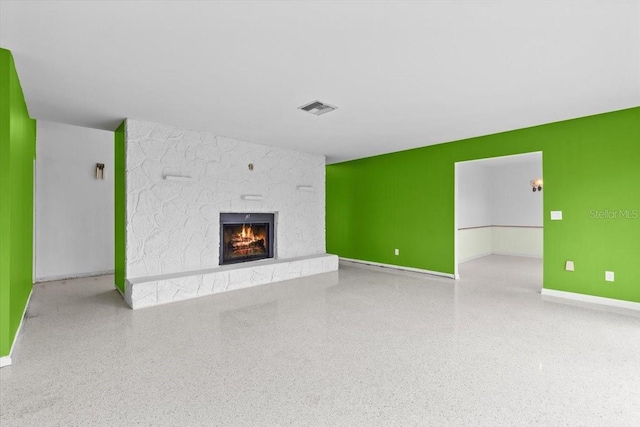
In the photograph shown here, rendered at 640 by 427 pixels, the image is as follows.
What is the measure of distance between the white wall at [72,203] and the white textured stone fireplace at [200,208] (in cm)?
238

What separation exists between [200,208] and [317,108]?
8.02 feet

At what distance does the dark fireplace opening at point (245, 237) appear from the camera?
5.25m

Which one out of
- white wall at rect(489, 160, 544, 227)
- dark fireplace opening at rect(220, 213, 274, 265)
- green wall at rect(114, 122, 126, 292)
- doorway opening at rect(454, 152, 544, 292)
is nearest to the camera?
green wall at rect(114, 122, 126, 292)

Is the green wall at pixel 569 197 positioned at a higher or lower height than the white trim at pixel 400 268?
higher

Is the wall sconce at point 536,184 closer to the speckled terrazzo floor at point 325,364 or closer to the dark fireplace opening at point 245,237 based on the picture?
the speckled terrazzo floor at point 325,364

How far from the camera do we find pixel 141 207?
4.25 m

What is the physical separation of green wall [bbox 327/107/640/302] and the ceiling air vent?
9.24 ft

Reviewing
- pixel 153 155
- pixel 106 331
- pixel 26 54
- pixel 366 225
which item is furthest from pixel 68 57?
pixel 366 225

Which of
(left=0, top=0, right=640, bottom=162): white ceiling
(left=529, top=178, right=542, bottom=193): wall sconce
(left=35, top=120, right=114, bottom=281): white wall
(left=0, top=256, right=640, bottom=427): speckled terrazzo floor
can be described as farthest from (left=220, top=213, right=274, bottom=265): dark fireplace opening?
(left=529, top=178, right=542, bottom=193): wall sconce

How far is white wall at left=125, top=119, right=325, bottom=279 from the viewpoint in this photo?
4238 millimetres

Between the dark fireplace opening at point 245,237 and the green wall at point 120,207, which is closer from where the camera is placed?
the green wall at point 120,207

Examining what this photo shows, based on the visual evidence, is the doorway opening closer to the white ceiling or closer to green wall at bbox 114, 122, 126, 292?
the white ceiling

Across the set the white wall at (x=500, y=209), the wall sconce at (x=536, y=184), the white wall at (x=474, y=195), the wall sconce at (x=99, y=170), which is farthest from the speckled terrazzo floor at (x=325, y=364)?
the wall sconce at (x=536, y=184)

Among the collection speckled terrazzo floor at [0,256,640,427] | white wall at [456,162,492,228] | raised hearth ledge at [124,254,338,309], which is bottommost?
speckled terrazzo floor at [0,256,640,427]
